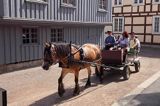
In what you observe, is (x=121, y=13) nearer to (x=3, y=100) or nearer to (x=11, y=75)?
(x=11, y=75)

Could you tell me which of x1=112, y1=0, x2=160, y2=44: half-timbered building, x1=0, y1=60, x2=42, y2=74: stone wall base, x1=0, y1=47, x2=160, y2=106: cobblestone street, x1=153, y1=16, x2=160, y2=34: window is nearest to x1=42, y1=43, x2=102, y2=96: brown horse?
x1=0, y1=47, x2=160, y2=106: cobblestone street

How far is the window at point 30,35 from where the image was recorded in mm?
12734

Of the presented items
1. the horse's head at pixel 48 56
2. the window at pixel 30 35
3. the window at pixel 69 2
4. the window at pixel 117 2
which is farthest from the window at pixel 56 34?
the window at pixel 117 2

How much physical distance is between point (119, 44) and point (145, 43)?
14889 millimetres

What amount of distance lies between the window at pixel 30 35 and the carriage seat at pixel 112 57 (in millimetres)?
4234

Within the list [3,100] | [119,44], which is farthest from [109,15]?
[3,100]

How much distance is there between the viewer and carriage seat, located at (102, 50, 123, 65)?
1032 centimetres

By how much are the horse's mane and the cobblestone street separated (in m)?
1.40

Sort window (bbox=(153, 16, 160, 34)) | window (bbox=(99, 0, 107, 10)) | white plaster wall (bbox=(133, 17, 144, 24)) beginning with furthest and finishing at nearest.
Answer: white plaster wall (bbox=(133, 17, 144, 24))
window (bbox=(153, 16, 160, 34))
window (bbox=(99, 0, 107, 10))

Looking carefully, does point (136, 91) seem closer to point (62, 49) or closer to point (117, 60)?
point (117, 60)

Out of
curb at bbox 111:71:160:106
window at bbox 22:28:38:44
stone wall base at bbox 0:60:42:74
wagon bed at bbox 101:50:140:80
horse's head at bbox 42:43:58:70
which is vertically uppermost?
window at bbox 22:28:38:44

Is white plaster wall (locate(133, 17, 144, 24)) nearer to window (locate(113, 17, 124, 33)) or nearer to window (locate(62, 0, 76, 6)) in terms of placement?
window (locate(113, 17, 124, 33))

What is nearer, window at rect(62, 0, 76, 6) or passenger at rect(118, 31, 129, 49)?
passenger at rect(118, 31, 129, 49)

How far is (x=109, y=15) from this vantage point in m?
18.7
